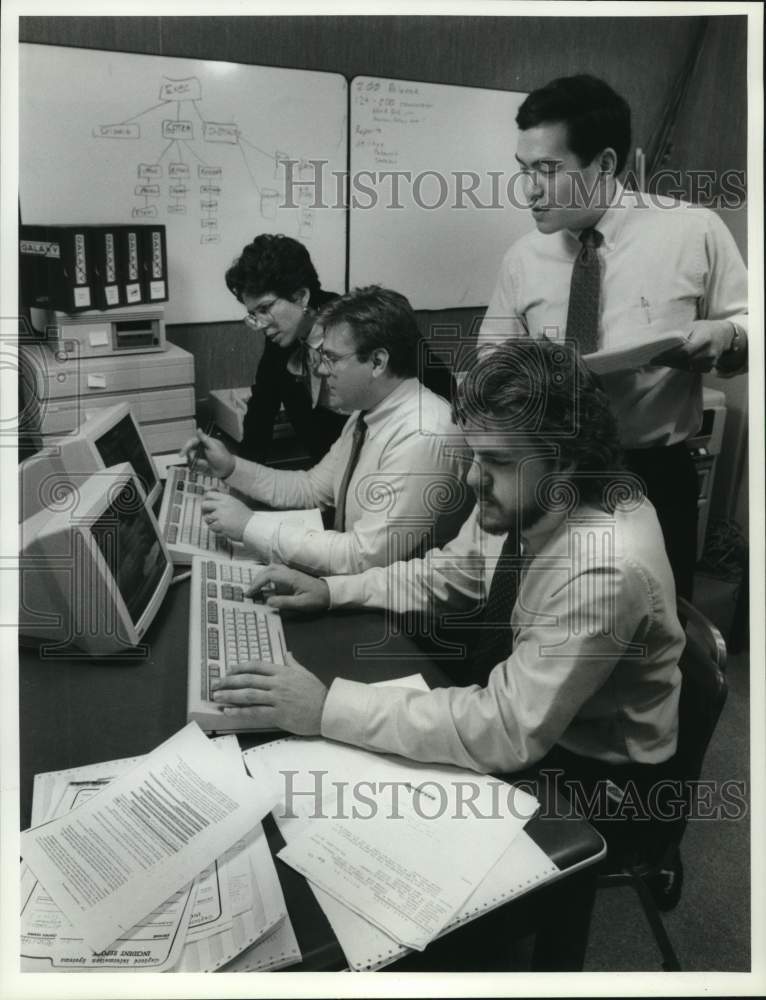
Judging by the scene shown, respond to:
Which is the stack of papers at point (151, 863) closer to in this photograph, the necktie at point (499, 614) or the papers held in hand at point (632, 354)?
the necktie at point (499, 614)

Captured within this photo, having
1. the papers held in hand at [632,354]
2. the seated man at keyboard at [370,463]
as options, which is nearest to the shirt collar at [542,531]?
the seated man at keyboard at [370,463]

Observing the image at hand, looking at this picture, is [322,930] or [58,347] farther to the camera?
[58,347]

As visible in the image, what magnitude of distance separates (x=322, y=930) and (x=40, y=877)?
50 centimetres

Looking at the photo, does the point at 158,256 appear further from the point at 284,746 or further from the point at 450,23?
the point at 284,746

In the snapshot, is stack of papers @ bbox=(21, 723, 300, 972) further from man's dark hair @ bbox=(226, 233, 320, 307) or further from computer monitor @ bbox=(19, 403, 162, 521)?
man's dark hair @ bbox=(226, 233, 320, 307)

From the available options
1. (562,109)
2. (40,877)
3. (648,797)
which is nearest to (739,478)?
(648,797)

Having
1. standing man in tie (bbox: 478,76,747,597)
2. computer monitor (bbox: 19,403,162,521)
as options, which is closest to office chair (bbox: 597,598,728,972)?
standing man in tie (bbox: 478,76,747,597)

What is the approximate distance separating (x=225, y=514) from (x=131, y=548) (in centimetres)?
22

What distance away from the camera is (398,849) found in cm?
116

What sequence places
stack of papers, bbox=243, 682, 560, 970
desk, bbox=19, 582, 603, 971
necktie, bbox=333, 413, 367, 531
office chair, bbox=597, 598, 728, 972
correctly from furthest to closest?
necktie, bbox=333, 413, 367, 531
office chair, bbox=597, 598, 728, 972
desk, bbox=19, 582, 603, 971
stack of papers, bbox=243, 682, 560, 970

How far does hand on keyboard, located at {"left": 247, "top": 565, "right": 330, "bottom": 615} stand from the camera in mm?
1389

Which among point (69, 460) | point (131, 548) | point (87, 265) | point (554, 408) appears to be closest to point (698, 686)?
point (554, 408)

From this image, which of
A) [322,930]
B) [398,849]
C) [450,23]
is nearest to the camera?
[322,930]

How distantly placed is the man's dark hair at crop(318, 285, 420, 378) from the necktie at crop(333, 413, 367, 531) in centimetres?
12
